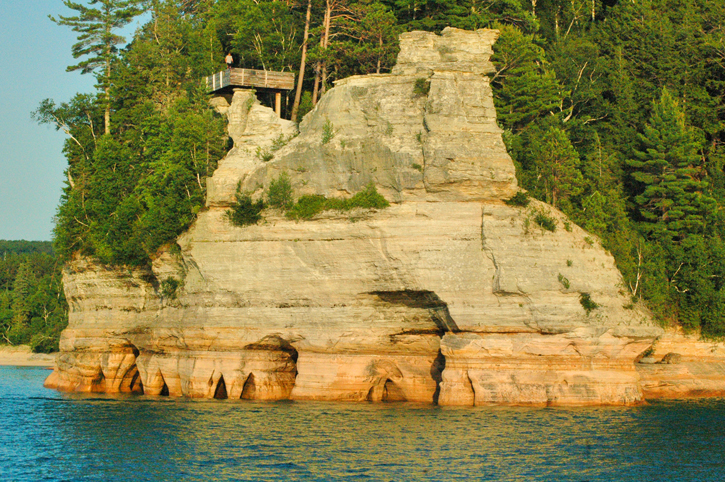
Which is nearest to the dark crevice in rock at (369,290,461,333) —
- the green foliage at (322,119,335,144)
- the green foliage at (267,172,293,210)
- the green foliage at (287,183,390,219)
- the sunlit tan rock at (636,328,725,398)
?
the green foliage at (287,183,390,219)

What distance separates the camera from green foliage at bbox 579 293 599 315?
33438 millimetres

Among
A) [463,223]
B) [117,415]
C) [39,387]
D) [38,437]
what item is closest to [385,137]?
[463,223]

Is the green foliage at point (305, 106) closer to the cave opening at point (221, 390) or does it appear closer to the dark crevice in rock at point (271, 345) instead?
the dark crevice in rock at point (271, 345)

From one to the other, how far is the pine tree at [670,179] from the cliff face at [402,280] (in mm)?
9477

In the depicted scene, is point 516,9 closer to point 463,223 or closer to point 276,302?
point 463,223

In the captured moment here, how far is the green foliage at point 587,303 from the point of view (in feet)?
110

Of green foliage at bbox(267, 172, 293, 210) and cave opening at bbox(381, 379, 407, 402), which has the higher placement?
green foliage at bbox(267, 172, 293, 210)

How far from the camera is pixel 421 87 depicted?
3694 cm

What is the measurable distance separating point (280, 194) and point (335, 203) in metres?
2.78

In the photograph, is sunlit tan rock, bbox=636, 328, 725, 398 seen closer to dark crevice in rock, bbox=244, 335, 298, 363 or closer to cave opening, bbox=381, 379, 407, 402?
cave opening, bbox=381, 379, 407, 402

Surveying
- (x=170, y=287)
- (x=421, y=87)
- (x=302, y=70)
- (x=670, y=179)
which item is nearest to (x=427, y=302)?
(x=421, y=87)

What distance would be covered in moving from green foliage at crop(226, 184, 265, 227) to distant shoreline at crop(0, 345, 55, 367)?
48716mm

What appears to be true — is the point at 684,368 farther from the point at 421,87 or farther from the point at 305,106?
the point at 305,106

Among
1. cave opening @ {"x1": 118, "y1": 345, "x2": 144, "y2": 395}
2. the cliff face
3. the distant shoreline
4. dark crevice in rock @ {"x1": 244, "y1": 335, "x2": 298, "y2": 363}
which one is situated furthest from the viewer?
the distant shoreline
